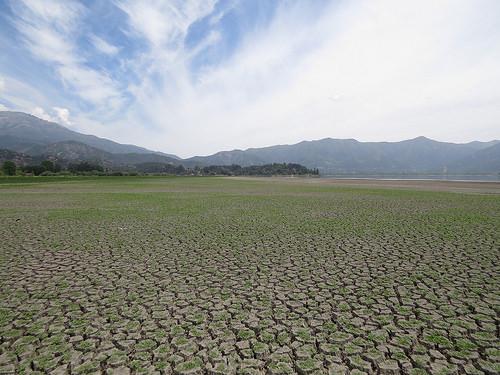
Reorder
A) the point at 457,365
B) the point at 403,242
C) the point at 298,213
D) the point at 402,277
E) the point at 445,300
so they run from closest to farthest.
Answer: the point at 457,365 < the point at 445,300 < the point at 402,277 < the point at 403,242 < the point at 298,213

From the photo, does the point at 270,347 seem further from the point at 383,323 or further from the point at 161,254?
the point at 161,254

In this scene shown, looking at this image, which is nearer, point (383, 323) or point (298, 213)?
point (383, 323)

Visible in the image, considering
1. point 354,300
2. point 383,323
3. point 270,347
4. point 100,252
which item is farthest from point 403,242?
point 100,252

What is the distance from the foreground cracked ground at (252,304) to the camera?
149 inches

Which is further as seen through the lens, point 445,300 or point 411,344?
point 445,300

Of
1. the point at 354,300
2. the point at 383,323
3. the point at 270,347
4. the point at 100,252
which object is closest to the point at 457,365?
the point at 383,323

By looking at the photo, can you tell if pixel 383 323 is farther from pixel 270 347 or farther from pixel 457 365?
pixel 270 347

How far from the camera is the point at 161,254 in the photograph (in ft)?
29.7

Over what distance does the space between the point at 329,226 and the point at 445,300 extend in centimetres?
788

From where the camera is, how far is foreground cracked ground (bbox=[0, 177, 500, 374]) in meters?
3.79

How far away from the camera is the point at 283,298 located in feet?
18.8

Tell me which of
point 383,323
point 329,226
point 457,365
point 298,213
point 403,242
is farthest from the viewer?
point 298,213

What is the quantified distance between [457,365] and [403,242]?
7160 mm

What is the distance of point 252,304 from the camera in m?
5.48
